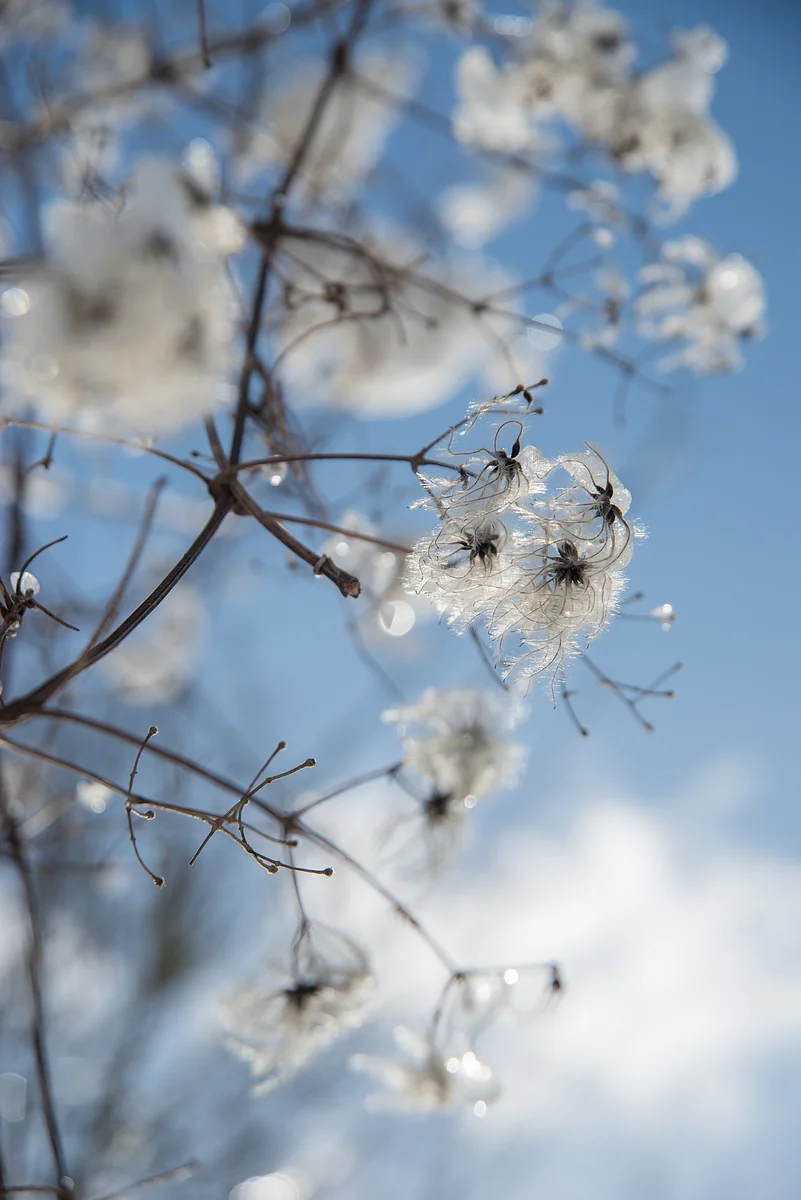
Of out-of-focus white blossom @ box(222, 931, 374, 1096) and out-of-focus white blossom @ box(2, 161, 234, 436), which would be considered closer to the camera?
out-of-focus white blossom @ box(2, 161, 234, 436)

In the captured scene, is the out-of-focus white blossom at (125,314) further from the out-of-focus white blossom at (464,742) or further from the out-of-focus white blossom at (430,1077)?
the out-of-focus white blossom at (430,1077)

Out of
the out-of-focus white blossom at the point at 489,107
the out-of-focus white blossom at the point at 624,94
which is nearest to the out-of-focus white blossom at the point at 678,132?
the out-of-focus white blossom at the point at 624,94

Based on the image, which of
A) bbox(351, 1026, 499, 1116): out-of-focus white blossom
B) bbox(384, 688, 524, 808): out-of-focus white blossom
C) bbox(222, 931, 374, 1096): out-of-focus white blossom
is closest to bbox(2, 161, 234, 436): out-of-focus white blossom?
bbox(384, 688, 524, 808): out-of-focus white blossom

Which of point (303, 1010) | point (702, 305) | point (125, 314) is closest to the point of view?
point (125, 314)

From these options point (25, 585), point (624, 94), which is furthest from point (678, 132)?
point (25, 585)

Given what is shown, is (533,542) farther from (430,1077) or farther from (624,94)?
(624,94)

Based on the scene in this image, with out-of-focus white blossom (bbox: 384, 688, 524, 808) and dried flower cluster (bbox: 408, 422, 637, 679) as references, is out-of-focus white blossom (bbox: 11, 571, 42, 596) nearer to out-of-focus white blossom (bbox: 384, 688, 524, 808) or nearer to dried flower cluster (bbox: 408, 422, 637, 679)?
dried flower cluster (bbox: 408, 422, 637, 679)

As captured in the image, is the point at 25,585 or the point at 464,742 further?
the point at 464,742
